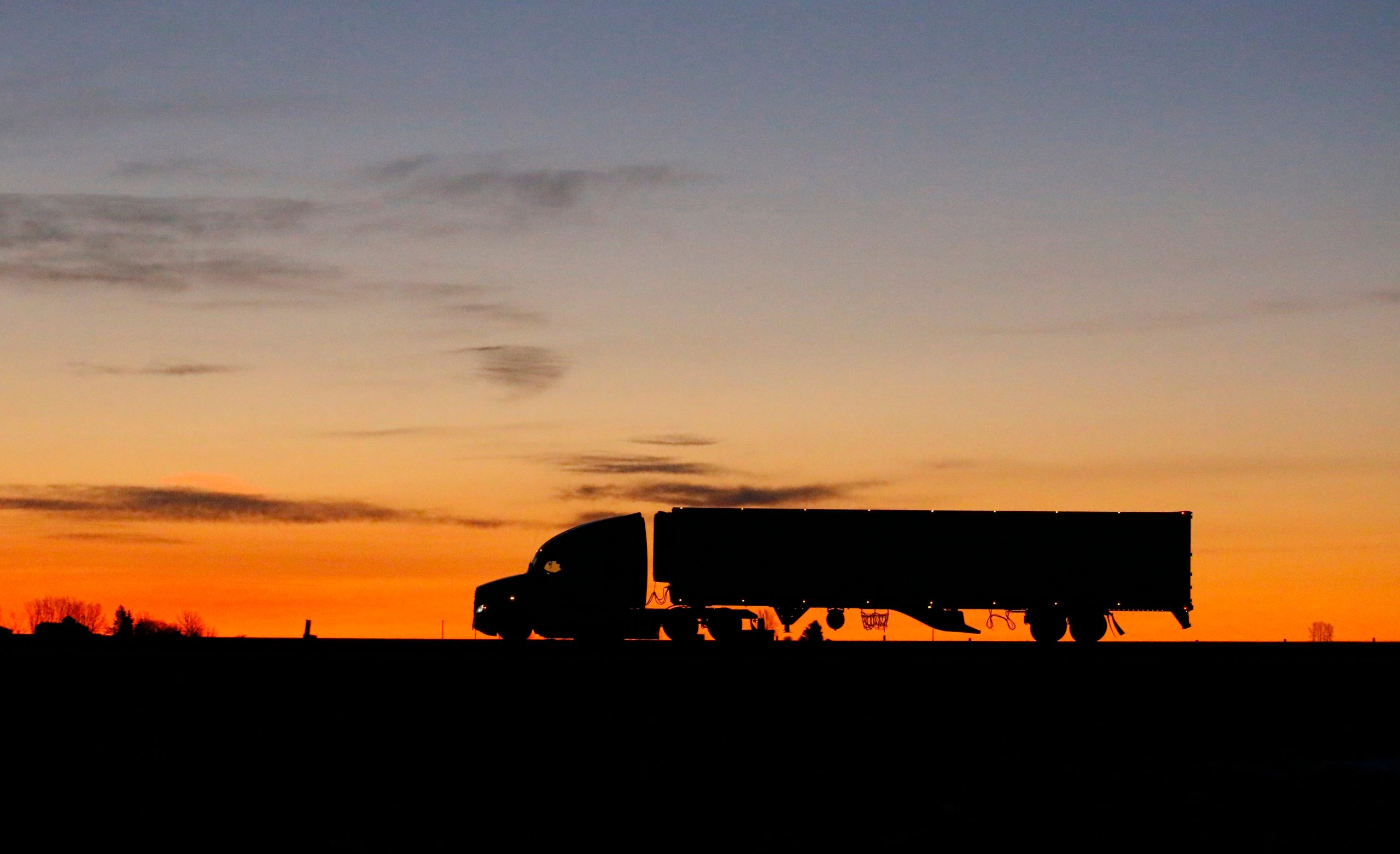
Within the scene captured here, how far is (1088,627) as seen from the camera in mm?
45688

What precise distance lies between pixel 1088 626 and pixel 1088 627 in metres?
0.02

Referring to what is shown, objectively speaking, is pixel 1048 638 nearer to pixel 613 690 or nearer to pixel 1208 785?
pixel 613 690

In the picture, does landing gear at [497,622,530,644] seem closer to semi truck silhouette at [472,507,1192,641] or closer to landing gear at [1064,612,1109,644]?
semi truck silhouette at [472,507,1192,641]

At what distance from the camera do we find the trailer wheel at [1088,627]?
45594mm

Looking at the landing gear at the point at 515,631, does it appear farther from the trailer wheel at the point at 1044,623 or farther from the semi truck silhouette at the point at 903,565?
the trailer wheel at the point at 1044,623

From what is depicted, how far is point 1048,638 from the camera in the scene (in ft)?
149

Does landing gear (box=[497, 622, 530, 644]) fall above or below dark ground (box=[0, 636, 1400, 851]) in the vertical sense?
above

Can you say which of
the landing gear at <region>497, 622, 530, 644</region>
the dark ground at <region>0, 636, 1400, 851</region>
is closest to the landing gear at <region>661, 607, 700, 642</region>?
the landing gear at <region>497, 622, 530, 644</region>

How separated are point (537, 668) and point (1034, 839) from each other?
513 inches

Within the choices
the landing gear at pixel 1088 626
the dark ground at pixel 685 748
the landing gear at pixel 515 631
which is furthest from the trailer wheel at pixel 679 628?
the landing gear at pixel 1088 626

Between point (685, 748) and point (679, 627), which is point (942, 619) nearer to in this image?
point (679, 627)

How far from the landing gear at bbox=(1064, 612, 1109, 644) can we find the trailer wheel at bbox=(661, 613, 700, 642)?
1000cm

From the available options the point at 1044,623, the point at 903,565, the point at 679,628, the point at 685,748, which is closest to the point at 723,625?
the point at 679,628

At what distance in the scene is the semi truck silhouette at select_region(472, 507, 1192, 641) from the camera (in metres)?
44.1
